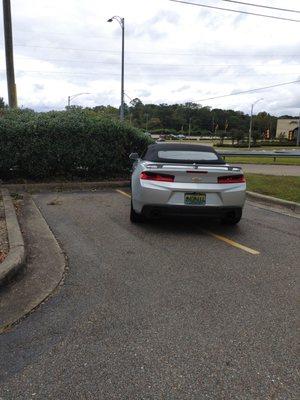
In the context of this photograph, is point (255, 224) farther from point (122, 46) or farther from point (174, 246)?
point (122, 46)

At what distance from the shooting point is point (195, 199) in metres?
6.84

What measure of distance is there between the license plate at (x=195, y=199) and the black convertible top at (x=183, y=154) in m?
0.80

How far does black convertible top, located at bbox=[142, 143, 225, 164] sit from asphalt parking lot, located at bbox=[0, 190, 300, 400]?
4.66 feet

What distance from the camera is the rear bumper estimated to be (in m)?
6.82

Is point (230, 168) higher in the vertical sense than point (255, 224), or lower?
higher

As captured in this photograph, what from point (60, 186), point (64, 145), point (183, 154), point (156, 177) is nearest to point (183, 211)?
point (156, 177)

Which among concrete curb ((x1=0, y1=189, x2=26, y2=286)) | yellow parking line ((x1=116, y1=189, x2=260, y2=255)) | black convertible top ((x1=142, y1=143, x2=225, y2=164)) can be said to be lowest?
yellow parking line ((x1=116, y1=189, x2=260, y2=255))

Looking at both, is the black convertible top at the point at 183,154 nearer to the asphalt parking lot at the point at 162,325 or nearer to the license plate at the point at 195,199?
the license plate at the point at 195,199

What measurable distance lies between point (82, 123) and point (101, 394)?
1015 centimetres

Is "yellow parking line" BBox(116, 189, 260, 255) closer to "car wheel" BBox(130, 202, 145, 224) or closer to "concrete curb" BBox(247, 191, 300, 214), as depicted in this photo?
"car wheel" BBox(130, 202, 145, 224)

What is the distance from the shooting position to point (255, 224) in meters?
7.90

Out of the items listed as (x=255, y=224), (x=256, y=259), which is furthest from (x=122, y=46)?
(x=256, y=259)

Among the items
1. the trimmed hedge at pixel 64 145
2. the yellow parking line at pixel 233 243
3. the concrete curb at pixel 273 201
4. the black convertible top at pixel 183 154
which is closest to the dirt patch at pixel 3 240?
the black convertible top at pixel 183 154

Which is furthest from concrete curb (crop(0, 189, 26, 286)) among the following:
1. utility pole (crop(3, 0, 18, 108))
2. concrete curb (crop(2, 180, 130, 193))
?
utility pole (crop(3, 0, 18, 108))
